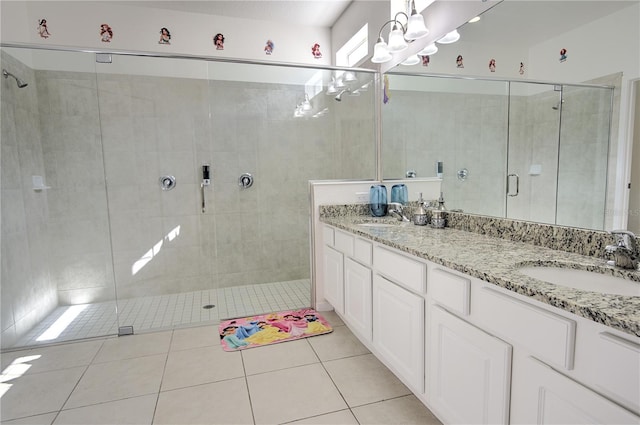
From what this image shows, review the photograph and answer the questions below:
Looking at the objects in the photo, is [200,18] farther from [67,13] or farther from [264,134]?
[264,134]

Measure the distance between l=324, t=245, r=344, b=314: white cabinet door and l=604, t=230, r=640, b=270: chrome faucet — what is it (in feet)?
5.06

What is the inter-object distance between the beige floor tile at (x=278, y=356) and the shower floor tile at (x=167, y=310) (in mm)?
653

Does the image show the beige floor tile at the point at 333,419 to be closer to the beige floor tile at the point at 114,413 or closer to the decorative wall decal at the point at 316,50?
the beige floor tile at the point at 114,413

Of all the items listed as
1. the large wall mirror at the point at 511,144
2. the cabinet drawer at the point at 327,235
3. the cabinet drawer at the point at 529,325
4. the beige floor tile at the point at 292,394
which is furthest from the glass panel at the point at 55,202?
the cabinet drawer at the point at 529,325

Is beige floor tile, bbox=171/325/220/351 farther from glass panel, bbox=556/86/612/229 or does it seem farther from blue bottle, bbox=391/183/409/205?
glass panel, bbox=556/86/612/229

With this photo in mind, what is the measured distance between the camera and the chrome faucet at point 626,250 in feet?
3.77

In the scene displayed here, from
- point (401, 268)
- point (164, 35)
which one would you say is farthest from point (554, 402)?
point (164, 35)

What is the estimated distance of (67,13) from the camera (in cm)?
318

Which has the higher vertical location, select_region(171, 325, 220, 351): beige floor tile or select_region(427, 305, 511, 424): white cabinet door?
select_region(427, 305, 511, 424): white cabinet door

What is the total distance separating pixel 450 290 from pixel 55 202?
308 cm

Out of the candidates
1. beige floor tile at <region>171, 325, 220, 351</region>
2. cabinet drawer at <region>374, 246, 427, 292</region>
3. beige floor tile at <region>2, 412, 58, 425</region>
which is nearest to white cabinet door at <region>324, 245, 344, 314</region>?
cabinet drawer at <region>374, 246, 427, 292</region>

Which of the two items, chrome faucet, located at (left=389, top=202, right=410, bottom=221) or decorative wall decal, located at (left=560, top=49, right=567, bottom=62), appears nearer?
decorative wall decal, located at (left=560, top=49, right=567, bottom=62)

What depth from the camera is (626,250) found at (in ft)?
3.82

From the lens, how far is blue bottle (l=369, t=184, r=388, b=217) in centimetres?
280
